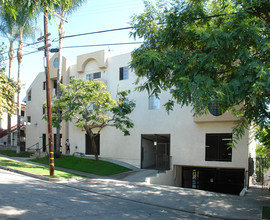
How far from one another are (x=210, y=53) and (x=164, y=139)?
14547mm

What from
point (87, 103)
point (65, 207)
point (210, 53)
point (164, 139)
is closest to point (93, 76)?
point (87, 103)

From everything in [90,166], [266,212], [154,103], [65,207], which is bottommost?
[90,166]

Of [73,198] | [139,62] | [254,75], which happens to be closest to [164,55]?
[139,62]

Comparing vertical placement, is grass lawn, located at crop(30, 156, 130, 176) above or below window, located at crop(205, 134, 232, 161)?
below

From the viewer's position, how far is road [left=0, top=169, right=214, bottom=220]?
7246mm

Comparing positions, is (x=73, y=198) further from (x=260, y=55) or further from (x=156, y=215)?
(x=260, y=55)

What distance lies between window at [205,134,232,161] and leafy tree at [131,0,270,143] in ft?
24.1

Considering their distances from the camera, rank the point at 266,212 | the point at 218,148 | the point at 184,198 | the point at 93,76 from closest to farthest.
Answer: the point at 266,212 → the point at 184,198 → the point at 218,148 → the point at 93,76

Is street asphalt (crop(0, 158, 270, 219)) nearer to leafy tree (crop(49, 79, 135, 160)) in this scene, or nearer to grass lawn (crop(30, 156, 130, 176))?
grass lawn (crop(30, 156, 130, 176))

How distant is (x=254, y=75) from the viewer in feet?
27.0

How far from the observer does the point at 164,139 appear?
895 inches

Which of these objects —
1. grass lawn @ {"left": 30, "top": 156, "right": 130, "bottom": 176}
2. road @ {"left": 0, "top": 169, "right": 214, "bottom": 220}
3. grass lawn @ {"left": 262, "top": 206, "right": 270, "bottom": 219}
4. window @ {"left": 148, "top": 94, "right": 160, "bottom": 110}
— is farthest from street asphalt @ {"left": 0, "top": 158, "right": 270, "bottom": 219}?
window @ {"left": 148, "top": 94, "right": 160, "bottom": 110}

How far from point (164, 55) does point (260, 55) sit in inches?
131

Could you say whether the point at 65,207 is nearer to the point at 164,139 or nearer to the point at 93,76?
the point at 164,139
